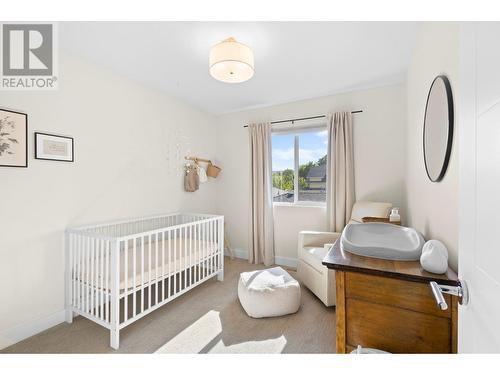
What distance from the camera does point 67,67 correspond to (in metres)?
1.98

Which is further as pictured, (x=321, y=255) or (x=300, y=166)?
(x=300, y=166)

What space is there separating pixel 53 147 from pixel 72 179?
30cm

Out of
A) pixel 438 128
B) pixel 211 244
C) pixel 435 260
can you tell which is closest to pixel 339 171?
pixel 438 128

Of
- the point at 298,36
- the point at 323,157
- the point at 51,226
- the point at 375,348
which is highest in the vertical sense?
the point at 298,36

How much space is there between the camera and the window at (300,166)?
124 inches

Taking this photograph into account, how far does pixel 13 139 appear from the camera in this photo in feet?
5.49

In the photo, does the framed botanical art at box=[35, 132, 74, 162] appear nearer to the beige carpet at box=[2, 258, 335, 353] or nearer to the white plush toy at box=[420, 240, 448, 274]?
the beige carpet at box=[2, 258, 335, 353]

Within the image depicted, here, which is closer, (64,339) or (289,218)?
(64,339)

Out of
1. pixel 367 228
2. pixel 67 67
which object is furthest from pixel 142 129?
pixel 367 228

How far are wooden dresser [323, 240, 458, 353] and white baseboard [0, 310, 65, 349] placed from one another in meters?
2.21

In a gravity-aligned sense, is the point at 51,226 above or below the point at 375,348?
above

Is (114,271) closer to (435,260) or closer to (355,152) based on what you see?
(435,260)
